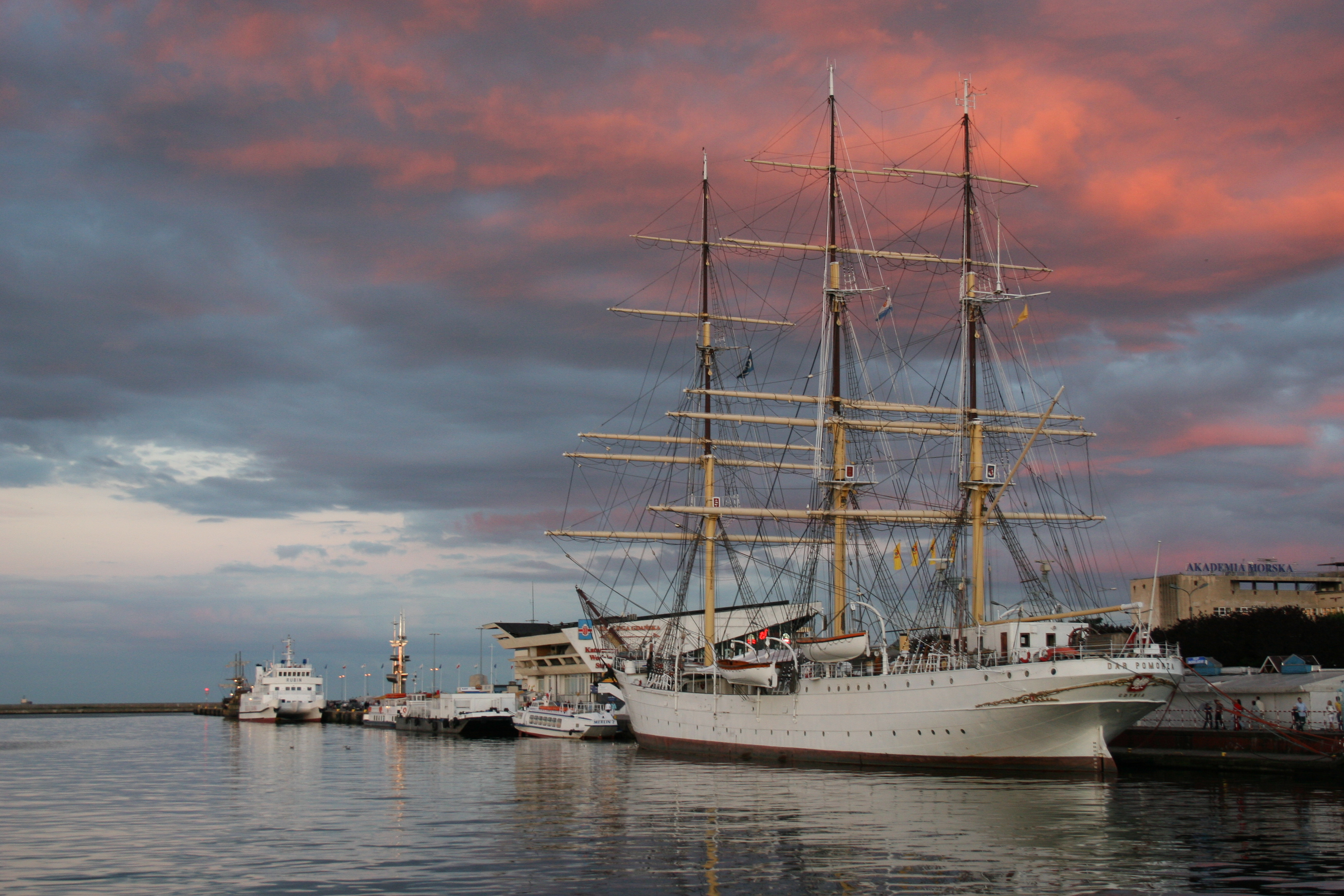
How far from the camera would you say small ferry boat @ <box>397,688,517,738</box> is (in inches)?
4899

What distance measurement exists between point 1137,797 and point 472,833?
2493 cm

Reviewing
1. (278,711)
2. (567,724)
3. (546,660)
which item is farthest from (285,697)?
(567,724)

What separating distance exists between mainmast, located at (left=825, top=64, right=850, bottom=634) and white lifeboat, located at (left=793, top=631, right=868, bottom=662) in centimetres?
1414

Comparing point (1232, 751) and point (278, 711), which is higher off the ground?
point (1232, 751)

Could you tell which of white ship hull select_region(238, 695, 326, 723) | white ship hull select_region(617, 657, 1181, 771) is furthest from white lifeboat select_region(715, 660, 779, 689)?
white ship hull select_region(238, 695, 326, 723)

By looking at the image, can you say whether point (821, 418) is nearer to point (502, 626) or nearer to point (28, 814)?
point (28, 814)

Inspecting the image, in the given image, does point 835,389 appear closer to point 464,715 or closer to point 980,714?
point 980,714

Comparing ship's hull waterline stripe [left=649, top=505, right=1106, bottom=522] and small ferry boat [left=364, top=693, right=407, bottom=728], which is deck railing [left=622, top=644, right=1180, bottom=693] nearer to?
ship's hull waterline stripe [left=649, top=505, right=1106, bottom=522]

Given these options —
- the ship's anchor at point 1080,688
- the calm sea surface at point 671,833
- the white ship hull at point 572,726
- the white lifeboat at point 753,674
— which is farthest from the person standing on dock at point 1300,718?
the white ship hull at point 572,726

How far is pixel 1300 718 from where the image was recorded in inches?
2178

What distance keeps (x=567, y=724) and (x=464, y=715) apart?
24.1m

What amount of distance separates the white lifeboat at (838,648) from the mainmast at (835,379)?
14143 mm

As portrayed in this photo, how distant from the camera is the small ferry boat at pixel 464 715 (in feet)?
408

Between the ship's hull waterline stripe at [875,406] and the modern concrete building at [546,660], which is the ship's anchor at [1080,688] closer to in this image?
the ship's hull waterline stripe at [875,406]
